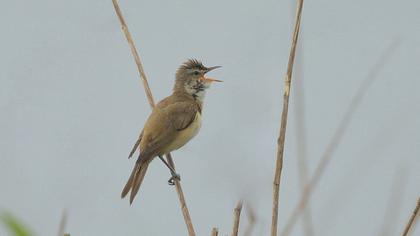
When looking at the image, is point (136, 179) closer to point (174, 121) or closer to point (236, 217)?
point (174, 121)

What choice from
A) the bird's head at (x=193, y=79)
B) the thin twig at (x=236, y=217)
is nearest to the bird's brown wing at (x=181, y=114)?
the bird's head at (x=193, y=79)

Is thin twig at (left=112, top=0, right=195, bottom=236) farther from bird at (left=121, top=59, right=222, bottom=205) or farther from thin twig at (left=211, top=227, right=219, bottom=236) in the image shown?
thin twig at (left=211, top=227, right=219, bottom=236)

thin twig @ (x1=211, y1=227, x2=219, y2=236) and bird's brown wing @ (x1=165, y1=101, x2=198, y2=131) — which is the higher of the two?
thin twig @ (x1=211, y1=227, x2=219, y2=236)

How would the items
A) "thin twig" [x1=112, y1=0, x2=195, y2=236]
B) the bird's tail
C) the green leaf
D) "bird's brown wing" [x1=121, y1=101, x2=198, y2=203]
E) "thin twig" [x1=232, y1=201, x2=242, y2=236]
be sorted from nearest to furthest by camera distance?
the green leaf
"thin twig" [x1=232, y1=201, x2=242, y2=236]
"thin twig" [x1=112, y1=0, x2=195, y2=236]
the bird's tail
"bird's brown wing" [x1=121, y1=101, x2=198, y2=203]

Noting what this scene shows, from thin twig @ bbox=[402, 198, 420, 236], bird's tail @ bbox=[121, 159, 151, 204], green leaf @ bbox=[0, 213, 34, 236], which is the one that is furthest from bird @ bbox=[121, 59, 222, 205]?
green leaf @ bbox=[0, 213, 34, 236]

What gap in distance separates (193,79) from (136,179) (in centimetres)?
150

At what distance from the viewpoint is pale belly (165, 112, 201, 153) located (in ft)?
14.5

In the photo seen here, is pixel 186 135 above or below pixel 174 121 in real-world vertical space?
below

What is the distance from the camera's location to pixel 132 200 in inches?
142

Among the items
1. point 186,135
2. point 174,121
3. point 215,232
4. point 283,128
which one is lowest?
point 186,135

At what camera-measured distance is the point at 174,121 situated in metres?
4.41

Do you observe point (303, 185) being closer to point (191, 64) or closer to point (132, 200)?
point (132, 200)

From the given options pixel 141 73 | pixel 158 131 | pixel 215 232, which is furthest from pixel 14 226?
pixel 158 131

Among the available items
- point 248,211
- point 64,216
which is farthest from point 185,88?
point 64,216
